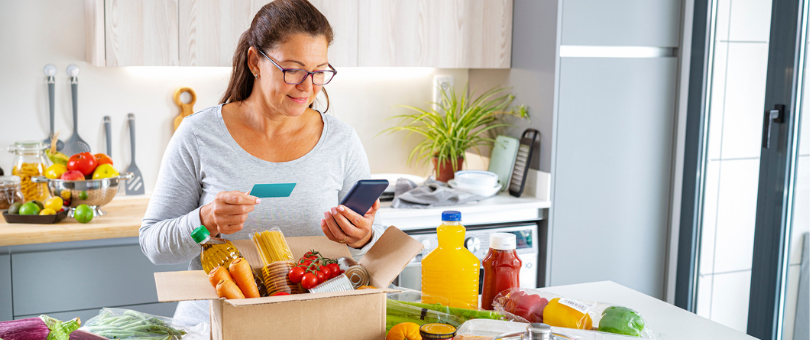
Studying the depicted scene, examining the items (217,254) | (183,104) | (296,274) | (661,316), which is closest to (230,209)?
(217,254)

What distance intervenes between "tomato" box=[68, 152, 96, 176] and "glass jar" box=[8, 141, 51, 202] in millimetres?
228

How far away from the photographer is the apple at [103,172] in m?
2.26

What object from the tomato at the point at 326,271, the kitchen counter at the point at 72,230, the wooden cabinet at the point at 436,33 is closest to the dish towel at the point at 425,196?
the wooden cabinet at the point at 436,33

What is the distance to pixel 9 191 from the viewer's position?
2281mm

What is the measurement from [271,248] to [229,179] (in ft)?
1.34

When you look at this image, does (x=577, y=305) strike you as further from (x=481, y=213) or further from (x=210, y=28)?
(x=210, y=28)

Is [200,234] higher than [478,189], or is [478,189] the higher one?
[200,234]

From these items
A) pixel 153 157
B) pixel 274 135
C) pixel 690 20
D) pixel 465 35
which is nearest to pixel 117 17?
pixel 153 157

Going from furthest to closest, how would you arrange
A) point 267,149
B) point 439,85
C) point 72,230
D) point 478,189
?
1. point 439,85
2. point 478,189
3. point 72,230
4. point 267,149

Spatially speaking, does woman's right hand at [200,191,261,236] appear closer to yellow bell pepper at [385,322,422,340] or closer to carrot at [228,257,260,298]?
carrot at [228,257,260,298]

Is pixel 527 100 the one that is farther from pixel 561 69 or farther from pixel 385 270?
pixel 385 270

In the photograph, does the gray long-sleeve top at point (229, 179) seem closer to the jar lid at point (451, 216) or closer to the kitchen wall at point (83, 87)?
the jar lid at point (451, 216)

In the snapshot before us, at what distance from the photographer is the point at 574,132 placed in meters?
2.66

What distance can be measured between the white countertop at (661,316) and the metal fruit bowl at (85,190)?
1.53 meters
